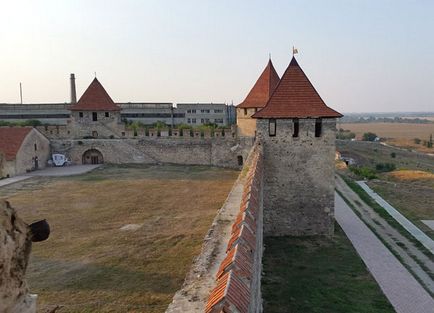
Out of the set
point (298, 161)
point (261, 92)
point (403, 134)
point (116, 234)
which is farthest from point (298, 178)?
point (403, 134)

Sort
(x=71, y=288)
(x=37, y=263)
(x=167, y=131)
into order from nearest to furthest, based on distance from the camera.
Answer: (x=71, y=288) < (x=37, y=263) < (x=167, y=131)

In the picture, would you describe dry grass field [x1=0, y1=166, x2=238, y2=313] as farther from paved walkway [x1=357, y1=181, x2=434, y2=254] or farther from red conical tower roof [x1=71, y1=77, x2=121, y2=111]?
paved walkway [x1=357, y1=181, x2=434, y2=254]

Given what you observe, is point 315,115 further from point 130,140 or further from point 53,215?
point 130,140

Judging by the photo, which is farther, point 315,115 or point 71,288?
point 315,115

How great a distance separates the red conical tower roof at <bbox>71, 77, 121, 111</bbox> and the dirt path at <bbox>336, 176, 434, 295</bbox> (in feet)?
56.6

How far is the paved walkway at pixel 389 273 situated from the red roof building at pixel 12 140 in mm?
18240

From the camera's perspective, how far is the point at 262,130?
13.2 metres

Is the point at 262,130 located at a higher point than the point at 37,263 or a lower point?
higher

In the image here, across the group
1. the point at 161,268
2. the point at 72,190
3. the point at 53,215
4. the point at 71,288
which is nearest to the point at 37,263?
the point at 71,288

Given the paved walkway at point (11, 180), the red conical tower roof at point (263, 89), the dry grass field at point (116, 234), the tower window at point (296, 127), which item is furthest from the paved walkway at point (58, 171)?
the tower window at point (296, 127)

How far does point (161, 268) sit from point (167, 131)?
18548 millimetres

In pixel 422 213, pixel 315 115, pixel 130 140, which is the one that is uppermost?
pixel 315 115

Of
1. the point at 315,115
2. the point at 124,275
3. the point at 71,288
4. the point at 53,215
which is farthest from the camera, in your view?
the point at 53,215

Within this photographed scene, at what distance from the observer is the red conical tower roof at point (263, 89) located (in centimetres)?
2203
